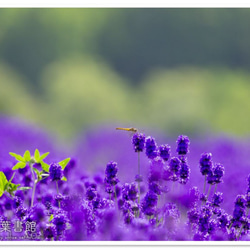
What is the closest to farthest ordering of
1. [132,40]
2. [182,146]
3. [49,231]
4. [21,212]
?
[49,231]
[21,212]
[182,146]
[132,40]

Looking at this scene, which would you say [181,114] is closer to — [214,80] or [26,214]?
[214,80]

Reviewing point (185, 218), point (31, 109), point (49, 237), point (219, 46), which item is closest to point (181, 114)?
point (219, 46)

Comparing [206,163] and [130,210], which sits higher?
[206,163]

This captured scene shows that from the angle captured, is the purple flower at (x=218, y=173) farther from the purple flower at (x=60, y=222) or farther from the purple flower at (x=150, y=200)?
the purple flower at (x=60, y=222)

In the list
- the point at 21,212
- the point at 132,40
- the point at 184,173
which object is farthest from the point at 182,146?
the point at 132,40

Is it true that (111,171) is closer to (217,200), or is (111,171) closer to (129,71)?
(217,200)

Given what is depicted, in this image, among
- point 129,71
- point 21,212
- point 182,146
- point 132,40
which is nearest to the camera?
point 21,212
